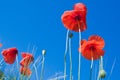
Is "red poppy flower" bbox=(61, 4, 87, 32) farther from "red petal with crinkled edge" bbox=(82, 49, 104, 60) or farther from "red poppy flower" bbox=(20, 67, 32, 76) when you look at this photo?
"red poppy flower" bbox=(20, 67, 32, 76)

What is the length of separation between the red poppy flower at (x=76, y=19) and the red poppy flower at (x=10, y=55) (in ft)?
2.48

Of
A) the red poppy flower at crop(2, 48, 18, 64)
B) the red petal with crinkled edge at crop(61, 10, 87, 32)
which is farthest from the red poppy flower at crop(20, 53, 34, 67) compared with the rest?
the red petal with crinkled edge at crop(61, 10, 87, 32)

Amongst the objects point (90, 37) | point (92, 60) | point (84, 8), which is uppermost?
point (84, 8)

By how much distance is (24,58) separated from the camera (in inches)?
132

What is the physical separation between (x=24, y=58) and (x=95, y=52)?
70cm

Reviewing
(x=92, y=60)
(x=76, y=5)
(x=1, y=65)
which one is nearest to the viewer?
(x=92, y=60)

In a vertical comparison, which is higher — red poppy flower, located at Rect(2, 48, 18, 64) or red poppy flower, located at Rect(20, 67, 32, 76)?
red poppy flower, located at Rect(2, 48, 18, 64)

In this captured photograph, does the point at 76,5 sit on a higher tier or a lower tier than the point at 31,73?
higher

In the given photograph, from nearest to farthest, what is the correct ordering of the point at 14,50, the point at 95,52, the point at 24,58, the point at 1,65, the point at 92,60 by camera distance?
the point at 92,60, the point at 95,52, the point at 24,58, the point at 14,50, the point at 1,65

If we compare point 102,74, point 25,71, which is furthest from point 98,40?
point 25,71

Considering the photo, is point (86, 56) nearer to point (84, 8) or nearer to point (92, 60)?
point (92, 60)

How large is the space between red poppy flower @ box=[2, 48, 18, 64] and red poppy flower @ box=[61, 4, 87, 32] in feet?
2.48

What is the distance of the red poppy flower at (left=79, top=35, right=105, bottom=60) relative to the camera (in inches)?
112

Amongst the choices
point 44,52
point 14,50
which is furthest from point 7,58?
point 44,52
